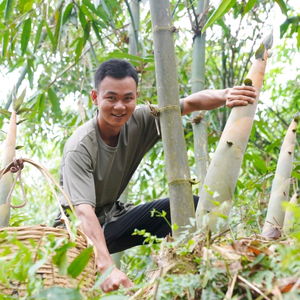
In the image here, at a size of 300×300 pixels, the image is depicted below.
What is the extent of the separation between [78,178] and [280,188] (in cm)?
78

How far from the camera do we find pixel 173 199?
1.33 metres

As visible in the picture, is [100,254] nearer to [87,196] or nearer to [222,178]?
[87,196]

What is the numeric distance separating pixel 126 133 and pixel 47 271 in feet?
3.52

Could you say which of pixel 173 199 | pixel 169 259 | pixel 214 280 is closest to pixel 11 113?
pixel 173 199

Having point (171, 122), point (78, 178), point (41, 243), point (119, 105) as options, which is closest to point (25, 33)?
point (119, 105)

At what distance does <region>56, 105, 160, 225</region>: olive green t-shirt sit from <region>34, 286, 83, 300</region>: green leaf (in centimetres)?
95

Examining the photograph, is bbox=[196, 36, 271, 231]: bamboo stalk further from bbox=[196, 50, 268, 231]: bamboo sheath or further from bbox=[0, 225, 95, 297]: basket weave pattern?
bbox=[0, 225, 95, 297]: basket weave pattern

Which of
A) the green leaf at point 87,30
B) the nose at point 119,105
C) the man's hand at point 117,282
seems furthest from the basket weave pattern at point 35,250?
the green leaf at point 87,30

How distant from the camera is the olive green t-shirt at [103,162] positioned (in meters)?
1.72

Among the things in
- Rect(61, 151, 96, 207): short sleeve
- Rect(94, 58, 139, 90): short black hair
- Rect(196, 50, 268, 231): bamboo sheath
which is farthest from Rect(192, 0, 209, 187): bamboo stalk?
Rect(196, 50, 268, 231): bamboo sheath

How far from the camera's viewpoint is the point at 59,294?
684mm

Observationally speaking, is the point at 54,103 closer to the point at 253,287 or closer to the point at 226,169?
the point at 226,169

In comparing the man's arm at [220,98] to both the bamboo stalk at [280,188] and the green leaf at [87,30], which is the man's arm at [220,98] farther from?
the green leaf at [87,30]

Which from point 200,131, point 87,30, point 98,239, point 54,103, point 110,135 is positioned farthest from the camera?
point 54,103
